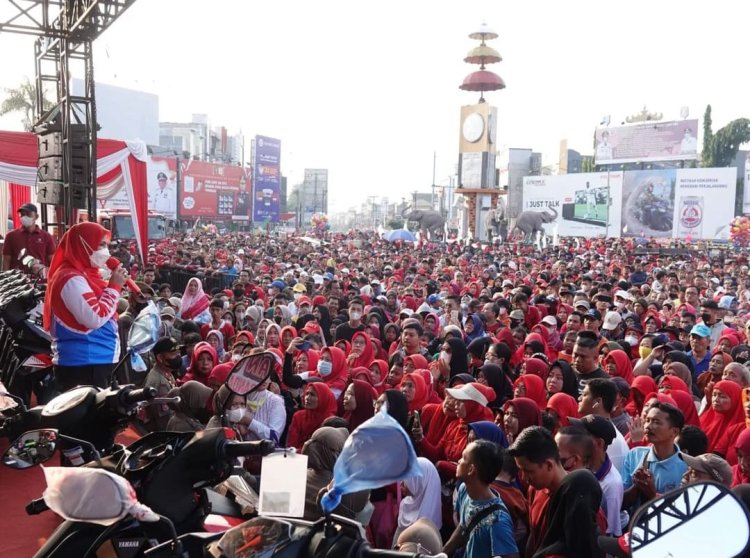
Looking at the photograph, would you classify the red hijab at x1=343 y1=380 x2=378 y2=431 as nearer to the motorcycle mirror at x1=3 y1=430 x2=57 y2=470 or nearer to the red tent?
the motorcycle mirror at x1=3 y1=430 x2=57 y2=470

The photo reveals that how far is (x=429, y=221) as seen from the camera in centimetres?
3803

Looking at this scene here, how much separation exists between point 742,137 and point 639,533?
52260 millimetres

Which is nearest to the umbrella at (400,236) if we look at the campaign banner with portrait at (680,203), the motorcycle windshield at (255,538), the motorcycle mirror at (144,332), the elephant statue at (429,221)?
the elephant statue at (429,221)

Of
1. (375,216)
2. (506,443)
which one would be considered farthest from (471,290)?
(375,216)

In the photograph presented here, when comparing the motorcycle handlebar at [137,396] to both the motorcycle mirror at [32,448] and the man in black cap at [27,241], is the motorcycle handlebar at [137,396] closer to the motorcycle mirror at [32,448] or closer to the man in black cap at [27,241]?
the motorcycle mirror at [32,448]

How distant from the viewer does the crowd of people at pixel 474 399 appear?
9.86ft

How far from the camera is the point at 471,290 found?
12031 mm

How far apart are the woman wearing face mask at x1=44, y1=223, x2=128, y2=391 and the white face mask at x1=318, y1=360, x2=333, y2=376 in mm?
2035

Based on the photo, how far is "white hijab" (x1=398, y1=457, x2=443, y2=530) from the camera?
11.7 feet

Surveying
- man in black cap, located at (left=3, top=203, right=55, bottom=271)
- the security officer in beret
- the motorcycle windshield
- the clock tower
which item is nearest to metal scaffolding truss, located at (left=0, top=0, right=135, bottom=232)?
man in black cap, located at (left=3, top=203, right=55, bottom=271)

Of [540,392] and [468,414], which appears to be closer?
[468,414]

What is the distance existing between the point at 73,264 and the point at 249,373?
1.75 m

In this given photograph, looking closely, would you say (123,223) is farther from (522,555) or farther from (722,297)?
(522,555)

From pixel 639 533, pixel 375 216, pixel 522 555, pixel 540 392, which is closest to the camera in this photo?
pixel 639 533
